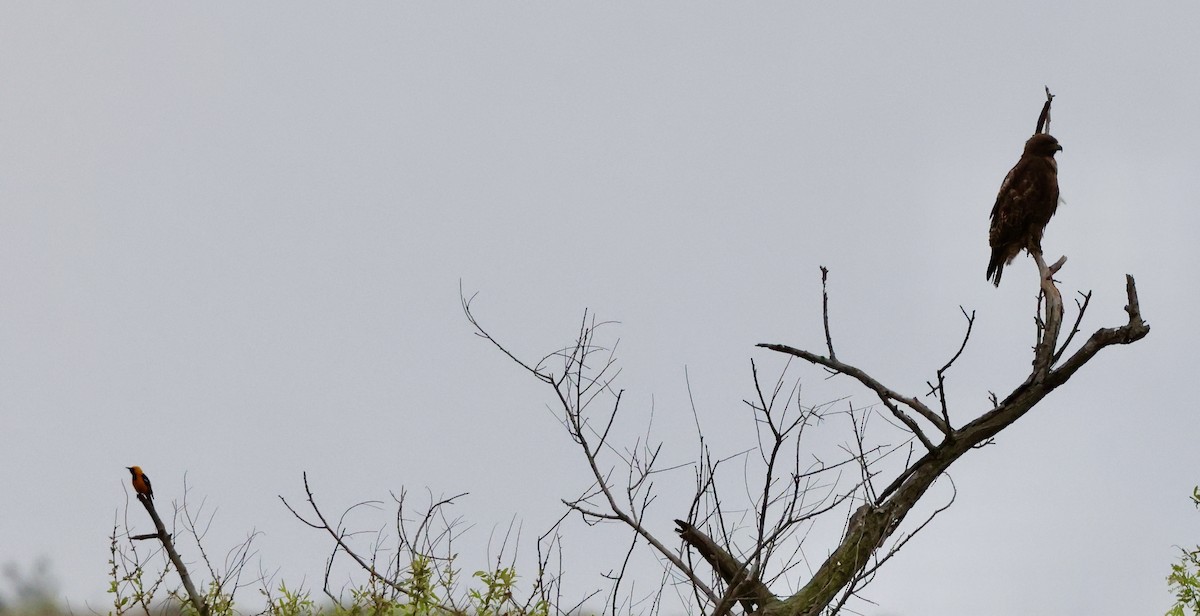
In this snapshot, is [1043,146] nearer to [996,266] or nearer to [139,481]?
[996,266]

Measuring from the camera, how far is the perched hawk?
7117 millimetres

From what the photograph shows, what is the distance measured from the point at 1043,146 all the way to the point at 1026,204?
0.60m

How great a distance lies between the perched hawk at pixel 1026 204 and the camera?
280 inches

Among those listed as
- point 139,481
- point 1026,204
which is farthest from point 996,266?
point 139,481

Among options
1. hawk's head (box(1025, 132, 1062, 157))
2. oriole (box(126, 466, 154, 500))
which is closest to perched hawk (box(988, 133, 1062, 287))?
hawk's head (box(1025, 132, 1062, 157))

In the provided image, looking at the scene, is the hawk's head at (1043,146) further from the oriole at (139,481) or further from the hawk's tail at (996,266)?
the oriole at (139,481)

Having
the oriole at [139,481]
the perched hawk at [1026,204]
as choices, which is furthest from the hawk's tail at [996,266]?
the oriole at [139,481]

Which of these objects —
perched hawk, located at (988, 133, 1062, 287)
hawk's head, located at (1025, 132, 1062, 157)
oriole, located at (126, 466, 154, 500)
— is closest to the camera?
oriole, located at (126, 466, 154, 500)

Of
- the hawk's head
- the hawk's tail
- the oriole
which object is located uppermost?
the hawk's head

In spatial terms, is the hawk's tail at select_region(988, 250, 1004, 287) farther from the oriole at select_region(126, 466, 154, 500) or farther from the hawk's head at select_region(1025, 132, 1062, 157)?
the oriole at select_region(126, 466, 154, 500)

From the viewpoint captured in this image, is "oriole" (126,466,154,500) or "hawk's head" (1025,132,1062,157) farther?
"hawk's head" (1025,132,1062,157)

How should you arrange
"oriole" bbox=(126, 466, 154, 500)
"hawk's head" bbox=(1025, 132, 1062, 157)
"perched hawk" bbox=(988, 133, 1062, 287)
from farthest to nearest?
1. "hawk's head" bbox=(1025, 132, 1062, 157)
2. "perched hawk" bbox=(988, 133, 1062, 287)
3. "oriole" bbox=(126, 466, 154, 500)

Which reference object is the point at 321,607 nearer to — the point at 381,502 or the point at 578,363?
the point at 381,502

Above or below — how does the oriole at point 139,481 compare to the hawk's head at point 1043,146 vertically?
below
